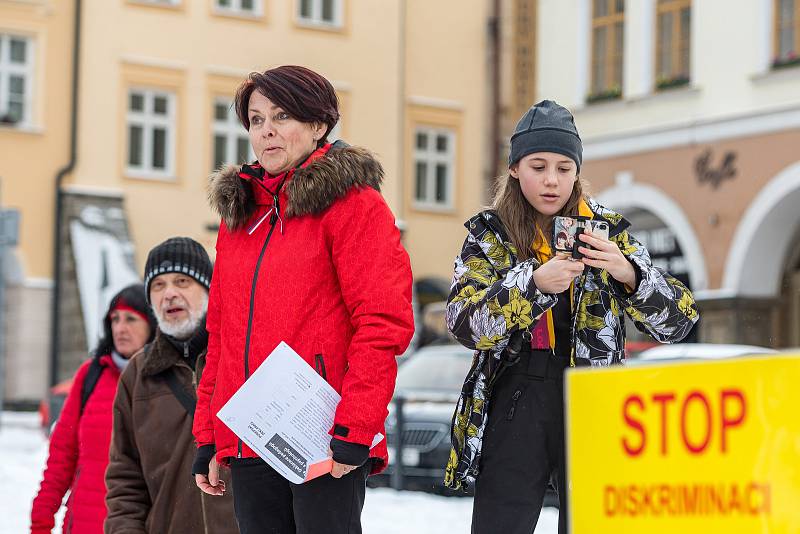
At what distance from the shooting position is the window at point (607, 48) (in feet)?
88.9

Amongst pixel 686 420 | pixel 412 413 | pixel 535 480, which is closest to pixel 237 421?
pixel 535 480

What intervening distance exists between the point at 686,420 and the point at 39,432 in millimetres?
A: 22444

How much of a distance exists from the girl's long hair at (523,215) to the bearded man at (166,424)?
130 centimetres

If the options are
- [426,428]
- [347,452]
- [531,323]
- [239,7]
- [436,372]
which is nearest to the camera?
[347,452]

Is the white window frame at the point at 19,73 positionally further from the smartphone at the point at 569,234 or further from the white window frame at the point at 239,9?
the smartphone at the point at 569,234

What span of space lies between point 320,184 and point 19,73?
88.8ft

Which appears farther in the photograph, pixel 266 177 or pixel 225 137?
pixel 225 137

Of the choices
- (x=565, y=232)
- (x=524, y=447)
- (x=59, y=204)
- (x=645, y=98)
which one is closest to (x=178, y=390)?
(x=524, y=447)

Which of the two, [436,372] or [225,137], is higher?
[225,137]

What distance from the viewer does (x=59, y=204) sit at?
98.9ft

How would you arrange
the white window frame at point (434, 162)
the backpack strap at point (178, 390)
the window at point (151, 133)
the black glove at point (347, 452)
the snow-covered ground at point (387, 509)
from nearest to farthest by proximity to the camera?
1. the black glove at point (347, 452)
2. the backpack strap at point (178, 390)
3. the snow-covered ground at point (387, 509)
4. the window at point (151, 133)
5. the white window frame at point (434, 162)

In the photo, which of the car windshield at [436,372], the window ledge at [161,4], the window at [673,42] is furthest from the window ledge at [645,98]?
the car windshield at [436,372]

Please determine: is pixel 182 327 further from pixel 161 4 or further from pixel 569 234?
pixel 161 4

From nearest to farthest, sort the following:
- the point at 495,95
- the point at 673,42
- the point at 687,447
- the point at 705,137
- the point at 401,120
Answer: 1. the point at 687,447
2. the point at 705,137
3. the point at 673,42
4. the point at 401,120
5. the point at 495,95
